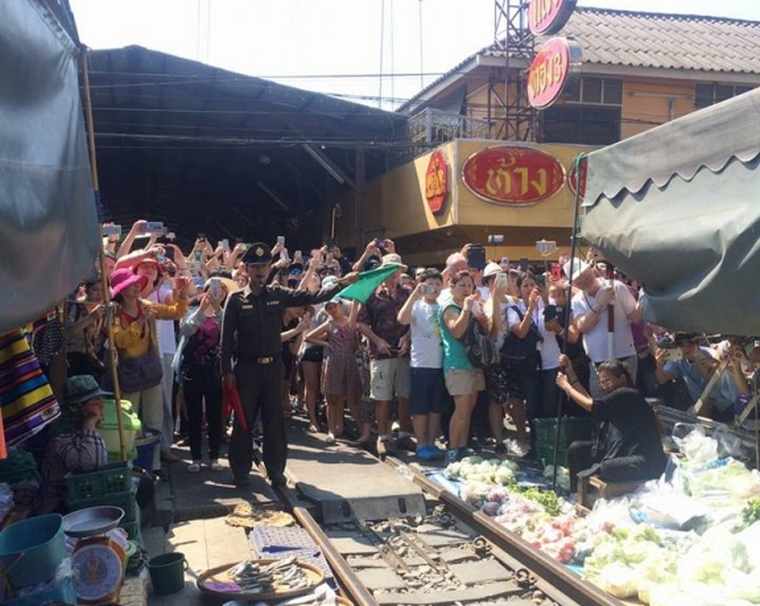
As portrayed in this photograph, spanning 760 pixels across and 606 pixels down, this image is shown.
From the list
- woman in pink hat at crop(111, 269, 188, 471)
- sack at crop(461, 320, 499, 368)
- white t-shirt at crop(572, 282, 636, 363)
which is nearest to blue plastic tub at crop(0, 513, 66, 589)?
woman in pink hat at crop(111, 269, 188, 471)

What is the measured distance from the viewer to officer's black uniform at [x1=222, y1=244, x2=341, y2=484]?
679 centimetres

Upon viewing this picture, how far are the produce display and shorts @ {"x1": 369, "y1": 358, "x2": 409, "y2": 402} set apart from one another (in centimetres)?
172

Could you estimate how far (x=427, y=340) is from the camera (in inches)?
316

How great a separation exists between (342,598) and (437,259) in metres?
13.5

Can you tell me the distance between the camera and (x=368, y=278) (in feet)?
24.9

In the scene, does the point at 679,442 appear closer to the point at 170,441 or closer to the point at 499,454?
the point at 499,454

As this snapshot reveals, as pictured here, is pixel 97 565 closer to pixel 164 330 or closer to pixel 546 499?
pixel 546 499

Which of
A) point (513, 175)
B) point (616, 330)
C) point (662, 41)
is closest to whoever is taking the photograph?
point (616, 330)

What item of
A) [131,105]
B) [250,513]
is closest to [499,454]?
[250,513]

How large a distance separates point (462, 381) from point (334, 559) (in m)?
2.97

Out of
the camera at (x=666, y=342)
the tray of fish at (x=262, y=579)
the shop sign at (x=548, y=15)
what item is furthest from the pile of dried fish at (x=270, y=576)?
the shop sign at (x=548, y=15)

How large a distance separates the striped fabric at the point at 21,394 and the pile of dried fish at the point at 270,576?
187 cm

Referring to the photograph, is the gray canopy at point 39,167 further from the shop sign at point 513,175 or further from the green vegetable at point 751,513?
the shop sign at point 513,175

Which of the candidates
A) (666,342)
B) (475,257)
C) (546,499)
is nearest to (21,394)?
(546,499)
